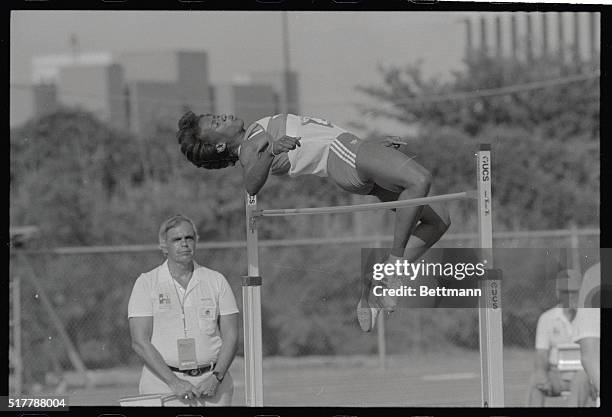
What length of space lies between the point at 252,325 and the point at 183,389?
56 centimetres

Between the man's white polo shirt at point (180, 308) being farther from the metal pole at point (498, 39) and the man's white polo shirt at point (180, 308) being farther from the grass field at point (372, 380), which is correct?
the metal pole at point (498, 39)

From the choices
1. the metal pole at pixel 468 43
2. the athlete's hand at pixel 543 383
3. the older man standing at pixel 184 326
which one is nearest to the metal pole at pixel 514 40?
the metal pole at pixel 468 43

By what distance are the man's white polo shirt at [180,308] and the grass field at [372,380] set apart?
4487 mm

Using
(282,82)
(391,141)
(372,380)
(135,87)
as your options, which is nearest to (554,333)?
(391,141)

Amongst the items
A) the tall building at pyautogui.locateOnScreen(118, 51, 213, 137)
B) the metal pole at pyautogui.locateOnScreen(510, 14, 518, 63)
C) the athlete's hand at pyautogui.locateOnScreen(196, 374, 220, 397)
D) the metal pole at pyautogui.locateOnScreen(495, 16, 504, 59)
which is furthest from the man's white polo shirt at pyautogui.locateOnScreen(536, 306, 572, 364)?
the tall building at pyautogui.locateOnScreen(118, 51, 213, 137)

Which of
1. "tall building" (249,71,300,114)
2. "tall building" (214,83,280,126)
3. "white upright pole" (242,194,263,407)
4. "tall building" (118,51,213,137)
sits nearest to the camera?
"white upright pole" (242,194,263,407)

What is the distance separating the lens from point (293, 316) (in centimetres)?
1145

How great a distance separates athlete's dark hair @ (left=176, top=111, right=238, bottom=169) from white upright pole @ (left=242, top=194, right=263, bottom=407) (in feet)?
1.20

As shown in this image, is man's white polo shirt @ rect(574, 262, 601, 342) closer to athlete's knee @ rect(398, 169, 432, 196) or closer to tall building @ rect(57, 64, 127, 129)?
athlete's knee @ rect(398, 169, 432, 196)

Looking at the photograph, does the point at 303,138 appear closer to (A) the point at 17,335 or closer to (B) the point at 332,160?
(B) the point at 332,160

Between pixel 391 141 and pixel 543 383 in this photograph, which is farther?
pixel 543 383

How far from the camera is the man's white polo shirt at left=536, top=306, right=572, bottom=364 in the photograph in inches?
270

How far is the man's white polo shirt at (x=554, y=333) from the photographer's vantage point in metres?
6.85

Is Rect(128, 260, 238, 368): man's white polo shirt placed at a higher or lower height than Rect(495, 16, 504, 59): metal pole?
lower
